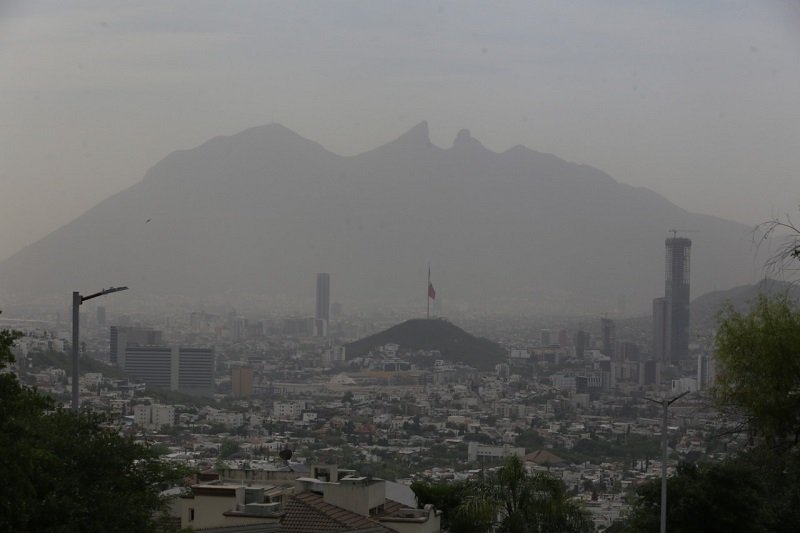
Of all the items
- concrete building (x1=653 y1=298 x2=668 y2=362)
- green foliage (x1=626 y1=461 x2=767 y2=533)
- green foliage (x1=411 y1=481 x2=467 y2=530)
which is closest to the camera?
green foliage (x1=626 y1=461 x2=767 y2=533)

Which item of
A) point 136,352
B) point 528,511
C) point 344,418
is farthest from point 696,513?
point 136,352

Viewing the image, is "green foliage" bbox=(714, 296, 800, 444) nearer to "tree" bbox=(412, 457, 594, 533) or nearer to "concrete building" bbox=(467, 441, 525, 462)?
"tree" bbox=(412, 457, 594, 533)

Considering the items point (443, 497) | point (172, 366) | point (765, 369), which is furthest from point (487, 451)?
point (172, 366)

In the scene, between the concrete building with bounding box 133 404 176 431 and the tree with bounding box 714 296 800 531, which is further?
the concrete building with bounding box 133 404 176 431

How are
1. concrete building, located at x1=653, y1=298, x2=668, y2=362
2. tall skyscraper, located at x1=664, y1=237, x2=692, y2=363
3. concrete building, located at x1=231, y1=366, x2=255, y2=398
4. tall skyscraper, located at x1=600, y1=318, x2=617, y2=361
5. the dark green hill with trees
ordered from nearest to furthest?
concrete building, located at x1=231, y1=366, x2=255, y2=398 < tall skyscraper, located at x1=664, y1=237, x2=692, y2=363 < concrete building, located at x1=653, y1=298, x2=668, y2=362 < the dark green hill with trees < tall skyscraper, located at x1=600, y1=318, x2=617, y2=361

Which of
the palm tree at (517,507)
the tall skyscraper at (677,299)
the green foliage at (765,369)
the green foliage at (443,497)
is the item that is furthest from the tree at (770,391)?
the tall skyscraper at (677,299)

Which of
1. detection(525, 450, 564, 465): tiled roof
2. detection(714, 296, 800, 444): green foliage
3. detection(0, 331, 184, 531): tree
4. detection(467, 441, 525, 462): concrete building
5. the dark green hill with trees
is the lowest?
detection(467, 441, 525, 462): concrete building

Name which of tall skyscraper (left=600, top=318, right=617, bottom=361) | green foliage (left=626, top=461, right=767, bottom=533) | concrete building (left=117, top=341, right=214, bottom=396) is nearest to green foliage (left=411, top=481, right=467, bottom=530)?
green foliage (left=626, top=461, right=767, bottom=533)

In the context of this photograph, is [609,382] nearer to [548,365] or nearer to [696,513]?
[548,365]

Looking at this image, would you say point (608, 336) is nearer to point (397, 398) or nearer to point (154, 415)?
point (397, 398)
